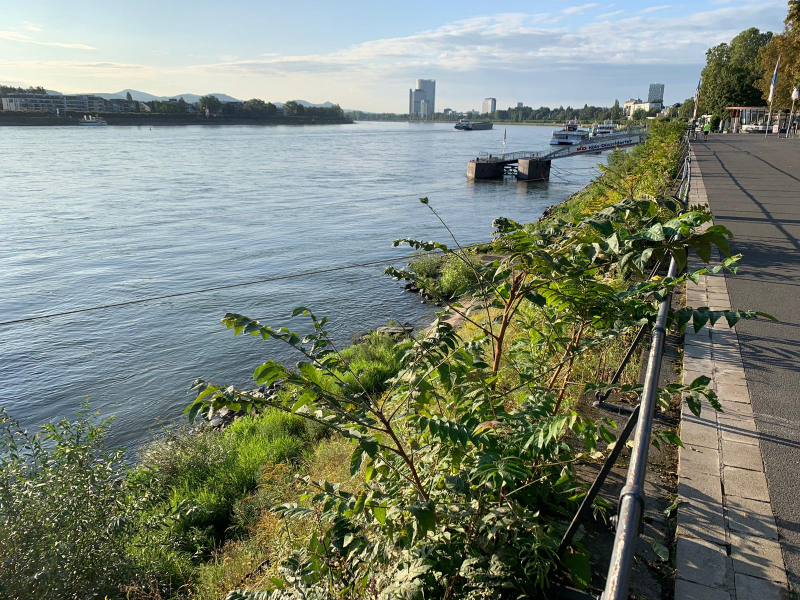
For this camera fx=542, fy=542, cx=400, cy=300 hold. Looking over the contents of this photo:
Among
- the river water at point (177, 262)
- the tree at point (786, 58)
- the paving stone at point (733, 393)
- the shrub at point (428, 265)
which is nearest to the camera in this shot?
the paving stone at point (733, 393)

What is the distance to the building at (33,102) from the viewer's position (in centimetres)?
12925

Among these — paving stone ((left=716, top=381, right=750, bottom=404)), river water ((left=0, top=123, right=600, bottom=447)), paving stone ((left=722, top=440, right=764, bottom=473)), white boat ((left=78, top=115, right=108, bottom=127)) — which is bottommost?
river water ((left=0, top=123, right=600, bottom=447))

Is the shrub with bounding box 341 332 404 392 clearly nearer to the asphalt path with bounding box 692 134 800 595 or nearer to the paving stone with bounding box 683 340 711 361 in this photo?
the paving stone with bounding box 683 340 711 361

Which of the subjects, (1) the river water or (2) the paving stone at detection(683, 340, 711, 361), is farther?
(1) the river water

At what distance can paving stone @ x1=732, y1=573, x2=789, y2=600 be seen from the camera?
7.93ft

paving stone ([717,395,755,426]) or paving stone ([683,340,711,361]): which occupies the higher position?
paving stone ([683,340,711,361])

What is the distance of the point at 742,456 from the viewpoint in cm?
352

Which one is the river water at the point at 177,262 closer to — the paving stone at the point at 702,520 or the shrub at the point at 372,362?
the shrub at the point at 372,362

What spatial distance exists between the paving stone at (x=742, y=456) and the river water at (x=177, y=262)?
8.79 meters

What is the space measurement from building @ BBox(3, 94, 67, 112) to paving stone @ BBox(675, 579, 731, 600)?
15326 centimetres

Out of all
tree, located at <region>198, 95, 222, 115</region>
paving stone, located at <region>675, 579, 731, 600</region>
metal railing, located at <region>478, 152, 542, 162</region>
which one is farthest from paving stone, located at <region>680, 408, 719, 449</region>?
tree, located at <region>198, 95, 222, 115</region>

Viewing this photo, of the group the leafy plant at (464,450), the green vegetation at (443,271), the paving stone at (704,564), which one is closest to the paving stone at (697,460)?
the paving stone at (704,564)

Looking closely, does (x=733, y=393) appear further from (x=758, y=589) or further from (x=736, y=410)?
(x=758, y=589)

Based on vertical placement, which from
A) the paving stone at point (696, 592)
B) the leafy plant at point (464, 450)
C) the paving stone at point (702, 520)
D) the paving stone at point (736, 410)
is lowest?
the paving stone at point (696, 592)
